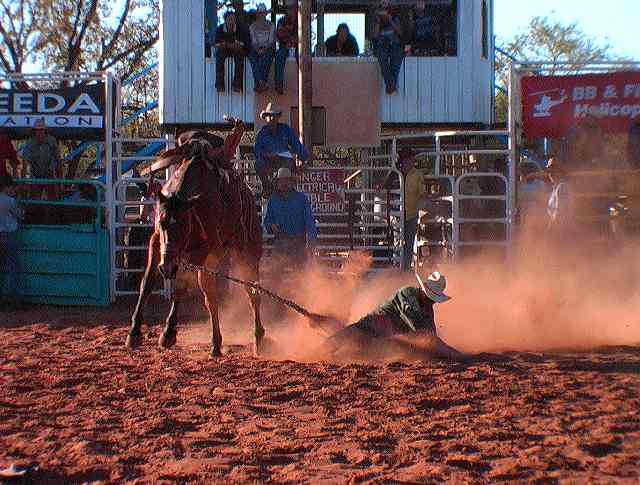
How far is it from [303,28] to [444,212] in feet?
11.1

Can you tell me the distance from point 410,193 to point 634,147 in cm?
301

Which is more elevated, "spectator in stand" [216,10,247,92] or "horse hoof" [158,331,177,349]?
"spectator in stand" [216,10,247,92]

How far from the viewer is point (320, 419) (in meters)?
5.88

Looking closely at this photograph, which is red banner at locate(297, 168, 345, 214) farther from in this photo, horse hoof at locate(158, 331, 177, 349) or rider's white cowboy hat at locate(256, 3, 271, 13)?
horse hoof at locate(158, 331, 177, 349)

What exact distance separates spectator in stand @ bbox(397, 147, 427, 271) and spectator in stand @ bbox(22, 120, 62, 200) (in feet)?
15.8

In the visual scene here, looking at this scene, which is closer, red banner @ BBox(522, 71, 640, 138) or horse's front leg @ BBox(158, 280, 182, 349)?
horse's front leg @ BBox(158, 280, 182, 349)

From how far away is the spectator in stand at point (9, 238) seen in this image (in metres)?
12.9

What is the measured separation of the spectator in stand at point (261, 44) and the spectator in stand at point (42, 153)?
10.2 ft

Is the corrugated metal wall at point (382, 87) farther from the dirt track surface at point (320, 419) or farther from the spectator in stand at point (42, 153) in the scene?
the dirt track surface at point (320, 419)

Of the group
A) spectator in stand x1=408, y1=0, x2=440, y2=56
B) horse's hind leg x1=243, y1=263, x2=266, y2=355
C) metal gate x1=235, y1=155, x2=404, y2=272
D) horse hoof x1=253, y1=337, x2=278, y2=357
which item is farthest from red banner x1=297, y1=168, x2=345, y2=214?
horse hoof x1=253, y1=337, x2=278, y2=357

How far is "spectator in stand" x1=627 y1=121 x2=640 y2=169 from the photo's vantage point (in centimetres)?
1260

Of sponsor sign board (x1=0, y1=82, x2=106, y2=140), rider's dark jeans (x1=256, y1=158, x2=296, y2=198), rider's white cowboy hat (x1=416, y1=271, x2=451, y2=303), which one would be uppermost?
sponsor sign board (x1=0, y1=82, x2=106, y2=140)

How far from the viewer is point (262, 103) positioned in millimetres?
15078

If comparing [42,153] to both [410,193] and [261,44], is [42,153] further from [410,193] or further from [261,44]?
[410,193]
